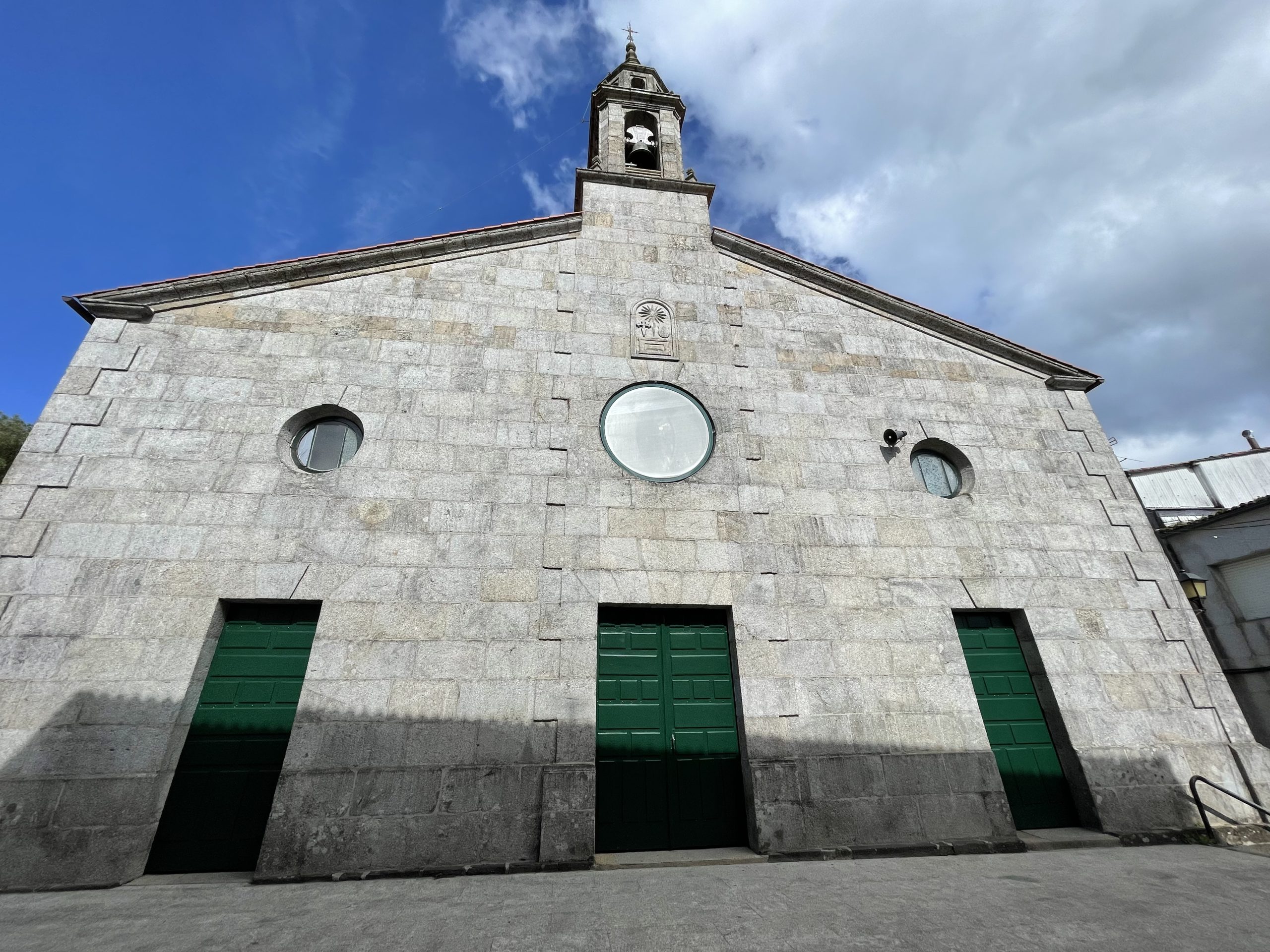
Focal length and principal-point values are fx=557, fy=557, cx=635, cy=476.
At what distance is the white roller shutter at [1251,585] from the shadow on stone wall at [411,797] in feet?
32.1

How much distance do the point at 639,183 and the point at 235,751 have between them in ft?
37.3

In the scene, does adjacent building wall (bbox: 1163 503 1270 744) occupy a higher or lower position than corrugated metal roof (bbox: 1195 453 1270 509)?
lower

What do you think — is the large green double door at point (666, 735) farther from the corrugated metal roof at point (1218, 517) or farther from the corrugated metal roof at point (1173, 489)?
the corrugated metal roof at point (1173, 489)

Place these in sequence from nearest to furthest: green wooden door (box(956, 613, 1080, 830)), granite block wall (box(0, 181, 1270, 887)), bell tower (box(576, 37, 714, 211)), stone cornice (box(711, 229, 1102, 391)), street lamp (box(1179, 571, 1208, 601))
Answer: granite block wall (box(0, 181, 1270, 887)), green wooden door (box(956, 613, 1080, 830)), street lamp (box(1179, 571, 1208, 601)), stone cornice (box(711, 229, 1102, 391)), bell tower (box(576, 37, 714, 211))

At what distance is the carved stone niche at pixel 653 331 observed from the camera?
30.2 feet

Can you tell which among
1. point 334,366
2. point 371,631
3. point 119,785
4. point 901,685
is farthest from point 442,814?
point 334,366

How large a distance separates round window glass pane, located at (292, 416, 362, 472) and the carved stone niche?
447 cm

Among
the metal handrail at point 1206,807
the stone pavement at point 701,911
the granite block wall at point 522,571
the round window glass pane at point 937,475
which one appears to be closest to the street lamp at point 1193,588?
the granite block wall at point 522,571

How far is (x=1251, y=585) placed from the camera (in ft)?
42.9

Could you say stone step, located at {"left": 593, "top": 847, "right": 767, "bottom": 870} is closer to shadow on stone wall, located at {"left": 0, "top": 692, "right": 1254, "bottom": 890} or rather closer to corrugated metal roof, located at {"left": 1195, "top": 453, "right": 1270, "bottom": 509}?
shadow on stone wall, located at {"left": 0, "top": 692, "right": 1254, "bottom": 890}

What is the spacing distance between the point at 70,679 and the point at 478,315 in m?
6.75

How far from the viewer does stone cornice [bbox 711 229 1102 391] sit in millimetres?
10414

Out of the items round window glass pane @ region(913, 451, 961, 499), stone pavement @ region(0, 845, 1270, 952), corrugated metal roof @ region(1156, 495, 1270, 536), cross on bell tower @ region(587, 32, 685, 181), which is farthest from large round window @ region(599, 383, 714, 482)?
corrugated metal roof @ region(1156, 495, 1270, 536)

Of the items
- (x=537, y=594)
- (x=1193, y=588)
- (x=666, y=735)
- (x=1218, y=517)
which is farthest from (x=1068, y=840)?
(x=1218, y=517)
